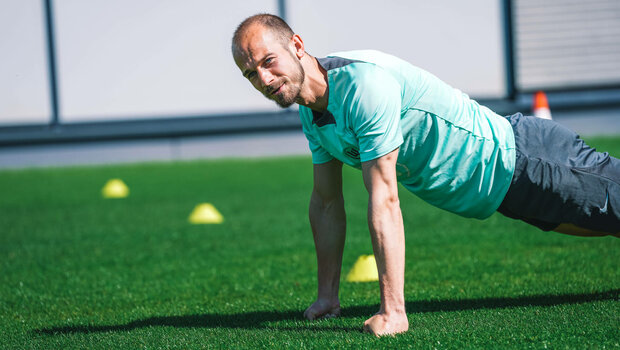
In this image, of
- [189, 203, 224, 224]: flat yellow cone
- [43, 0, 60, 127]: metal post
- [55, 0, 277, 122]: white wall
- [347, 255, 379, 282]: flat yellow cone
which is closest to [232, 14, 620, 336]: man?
[347, 255, 379, 282]: flat yellow cone

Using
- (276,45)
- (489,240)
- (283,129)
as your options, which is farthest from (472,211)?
(283,129)

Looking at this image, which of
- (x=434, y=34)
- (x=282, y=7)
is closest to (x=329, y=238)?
(x=282, y=7)

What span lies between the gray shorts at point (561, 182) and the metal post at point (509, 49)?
9.31m

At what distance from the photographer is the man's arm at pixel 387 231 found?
8.50ft

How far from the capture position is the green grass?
2789 mm

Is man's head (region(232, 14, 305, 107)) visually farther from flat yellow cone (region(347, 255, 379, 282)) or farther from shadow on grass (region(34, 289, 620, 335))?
flat yellow cone (region(347, 255, 379, 282))

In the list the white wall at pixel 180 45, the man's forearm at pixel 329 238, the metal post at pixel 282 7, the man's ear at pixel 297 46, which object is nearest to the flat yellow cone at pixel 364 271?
the man's forearm at pixel 329 238

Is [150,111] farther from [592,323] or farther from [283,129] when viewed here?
[592,323]

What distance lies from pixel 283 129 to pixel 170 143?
179 cm

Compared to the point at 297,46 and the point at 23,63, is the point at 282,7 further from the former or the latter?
the point at 297,46

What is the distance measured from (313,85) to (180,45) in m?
10.0

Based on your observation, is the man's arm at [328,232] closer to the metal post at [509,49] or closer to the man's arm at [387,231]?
the man's arm at [387,231]

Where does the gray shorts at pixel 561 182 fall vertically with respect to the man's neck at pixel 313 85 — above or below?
below

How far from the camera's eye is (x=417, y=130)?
2801 millimetres
